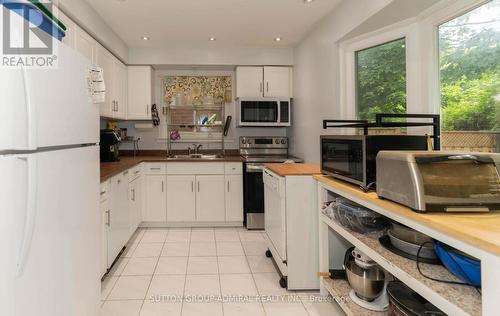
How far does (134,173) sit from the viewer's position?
11.8ft

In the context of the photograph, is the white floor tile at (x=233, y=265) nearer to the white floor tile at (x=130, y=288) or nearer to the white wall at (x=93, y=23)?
the white floor tile at (x=130, y=288)

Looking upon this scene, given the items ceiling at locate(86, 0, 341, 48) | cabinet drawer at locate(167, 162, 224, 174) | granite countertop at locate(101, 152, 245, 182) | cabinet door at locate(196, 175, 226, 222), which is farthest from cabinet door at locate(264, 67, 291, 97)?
cabinet door at locate(196, 175, 226, 222)

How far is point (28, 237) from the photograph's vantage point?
1006 millimetres

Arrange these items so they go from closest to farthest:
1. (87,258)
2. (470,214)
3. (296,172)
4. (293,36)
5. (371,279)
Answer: (470,214) → (87,258) → (371,279) → (296,172) → (293,36)

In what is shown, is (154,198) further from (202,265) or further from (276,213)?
→ (276,213)

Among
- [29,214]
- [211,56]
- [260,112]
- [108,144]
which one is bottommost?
[29,214]

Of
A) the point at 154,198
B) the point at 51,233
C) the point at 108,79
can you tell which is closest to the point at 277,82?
the point at 108,79

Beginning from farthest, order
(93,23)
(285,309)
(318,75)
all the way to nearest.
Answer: (318,75) < (93,23) < (285,309)

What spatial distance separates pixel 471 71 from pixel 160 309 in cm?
250

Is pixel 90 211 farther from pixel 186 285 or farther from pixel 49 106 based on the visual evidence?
pixel 186 285

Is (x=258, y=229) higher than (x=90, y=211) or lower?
lower

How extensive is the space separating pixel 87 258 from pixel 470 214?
1751mm

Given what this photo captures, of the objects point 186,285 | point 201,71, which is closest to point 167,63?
point 201,71

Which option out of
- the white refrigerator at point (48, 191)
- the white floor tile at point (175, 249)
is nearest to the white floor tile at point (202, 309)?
the white refrigerator at point (48, 191)
